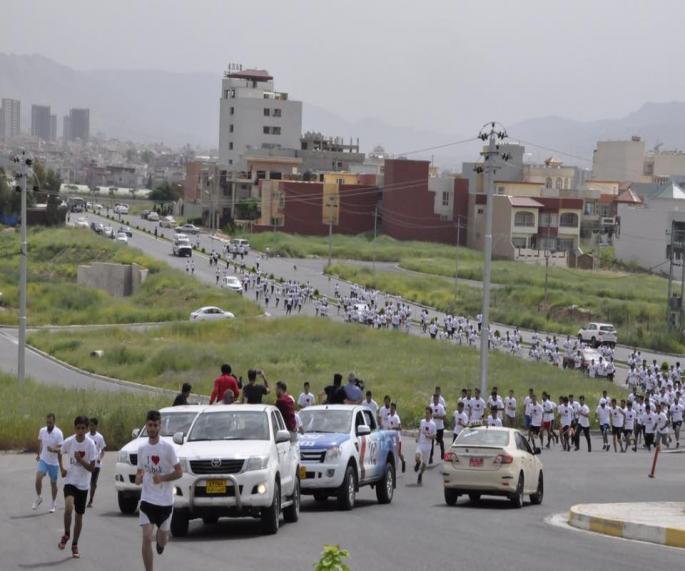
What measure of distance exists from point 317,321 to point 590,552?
158 feet

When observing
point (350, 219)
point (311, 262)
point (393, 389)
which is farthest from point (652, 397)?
point (350, 219)

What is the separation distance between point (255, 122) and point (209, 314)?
354ft

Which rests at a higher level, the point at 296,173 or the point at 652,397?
the point at 296,173

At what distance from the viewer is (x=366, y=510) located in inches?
791

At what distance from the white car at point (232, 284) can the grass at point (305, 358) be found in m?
18.4

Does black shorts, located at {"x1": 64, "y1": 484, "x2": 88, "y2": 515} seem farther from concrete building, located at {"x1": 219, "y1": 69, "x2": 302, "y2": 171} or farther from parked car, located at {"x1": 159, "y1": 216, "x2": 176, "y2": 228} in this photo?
concrete building, located at {"x1": 219, "y1": 69, "x2": 302, "y2": 171}

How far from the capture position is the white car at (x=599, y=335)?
70.7 meters

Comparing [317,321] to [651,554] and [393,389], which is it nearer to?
[393,389]

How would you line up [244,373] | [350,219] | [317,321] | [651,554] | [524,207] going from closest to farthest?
[651,554]
[244,373]
[317,321]
[524,207]
[350,219]

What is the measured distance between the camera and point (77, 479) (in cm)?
1545

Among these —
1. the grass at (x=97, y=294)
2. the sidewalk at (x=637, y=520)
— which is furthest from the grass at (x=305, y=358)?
the sidewalk at (x=637, y=520)

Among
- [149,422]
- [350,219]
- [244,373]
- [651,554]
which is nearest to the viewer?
[149,422]

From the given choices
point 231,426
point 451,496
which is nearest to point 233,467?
point 231,426

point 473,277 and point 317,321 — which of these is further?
point 473,277
